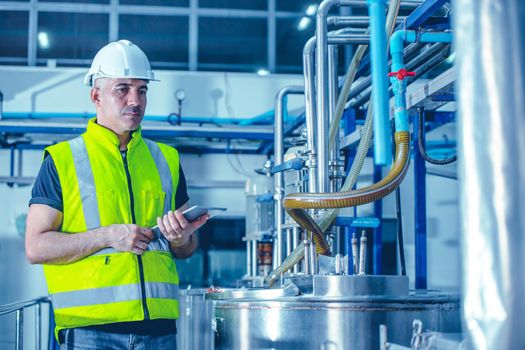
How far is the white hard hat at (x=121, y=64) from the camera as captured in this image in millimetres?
2010

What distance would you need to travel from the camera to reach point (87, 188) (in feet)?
6.10

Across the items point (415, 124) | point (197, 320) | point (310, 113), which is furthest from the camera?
point (197, 320)

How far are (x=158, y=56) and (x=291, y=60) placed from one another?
1.10 metres

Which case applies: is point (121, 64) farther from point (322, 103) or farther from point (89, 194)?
point (322, 103)

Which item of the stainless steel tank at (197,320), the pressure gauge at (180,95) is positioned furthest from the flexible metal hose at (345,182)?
the pressure gauge at (180,95)

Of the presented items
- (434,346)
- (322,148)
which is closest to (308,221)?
(322,148)

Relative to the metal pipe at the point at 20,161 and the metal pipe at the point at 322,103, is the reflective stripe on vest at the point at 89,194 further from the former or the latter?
the metal pipe at the point at 20,161

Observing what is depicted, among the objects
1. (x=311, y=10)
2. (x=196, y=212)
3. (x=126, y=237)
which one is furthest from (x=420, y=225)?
(x=311, y=10)

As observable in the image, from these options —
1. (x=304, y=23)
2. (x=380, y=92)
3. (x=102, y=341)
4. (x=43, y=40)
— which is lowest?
(x=102, y=341)

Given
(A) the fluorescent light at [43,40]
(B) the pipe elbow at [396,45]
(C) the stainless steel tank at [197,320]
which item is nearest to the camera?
(B) the pipe elbow at [396,45]

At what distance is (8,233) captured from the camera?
211 inches

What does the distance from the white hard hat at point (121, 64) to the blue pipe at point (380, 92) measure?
3.43ft

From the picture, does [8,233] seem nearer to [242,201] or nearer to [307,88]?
[242,201]

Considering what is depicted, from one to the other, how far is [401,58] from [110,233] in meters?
0.88
